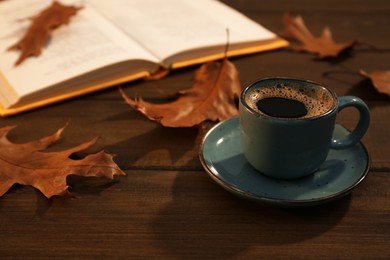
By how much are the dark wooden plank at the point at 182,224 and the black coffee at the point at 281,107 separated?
12 cm

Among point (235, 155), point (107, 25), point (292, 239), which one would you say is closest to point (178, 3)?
point (107, 25)

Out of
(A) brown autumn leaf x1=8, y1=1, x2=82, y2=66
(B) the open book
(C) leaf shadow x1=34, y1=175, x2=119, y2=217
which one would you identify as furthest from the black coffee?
(A) brown autumn leaf x1=8, y1=1, x2=82, y2=66

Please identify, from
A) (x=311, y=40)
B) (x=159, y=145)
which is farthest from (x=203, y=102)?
(x=311, y=40)

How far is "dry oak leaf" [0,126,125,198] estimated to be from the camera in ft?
2.24

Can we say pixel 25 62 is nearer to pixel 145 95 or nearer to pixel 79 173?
pixel 145 95

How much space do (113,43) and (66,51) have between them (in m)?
0.09

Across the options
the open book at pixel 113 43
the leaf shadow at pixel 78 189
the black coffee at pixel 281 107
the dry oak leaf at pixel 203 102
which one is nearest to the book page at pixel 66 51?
the open book at pixel 113 43

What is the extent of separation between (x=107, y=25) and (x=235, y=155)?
1.71 ft

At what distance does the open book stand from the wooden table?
52 millimetres

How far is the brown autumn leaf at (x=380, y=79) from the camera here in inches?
35.9

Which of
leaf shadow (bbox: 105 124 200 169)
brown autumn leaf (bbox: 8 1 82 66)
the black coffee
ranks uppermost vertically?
the black coffee

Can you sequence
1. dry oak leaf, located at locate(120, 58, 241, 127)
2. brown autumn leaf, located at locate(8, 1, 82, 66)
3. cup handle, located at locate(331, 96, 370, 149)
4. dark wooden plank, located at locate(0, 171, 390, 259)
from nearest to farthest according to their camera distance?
1. dark wooden plank, located at locate(0, 171, 390, 259)
2. cup handle, located at locate(331, 96, 370, 149)
3. dry oak leaf, located at locate(120, 58, 241, 127)
4. brown autumn leaf, located at locate(8, 1, 82, 66)

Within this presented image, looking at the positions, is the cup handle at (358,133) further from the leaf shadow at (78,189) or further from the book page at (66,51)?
the book page at (66,51)

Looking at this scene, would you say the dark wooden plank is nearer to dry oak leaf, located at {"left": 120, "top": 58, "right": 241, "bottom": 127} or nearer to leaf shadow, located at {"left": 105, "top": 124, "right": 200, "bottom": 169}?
leaf shadow, located at {"left": 105, "top": 124, "right": 200, "bottom": 169}
